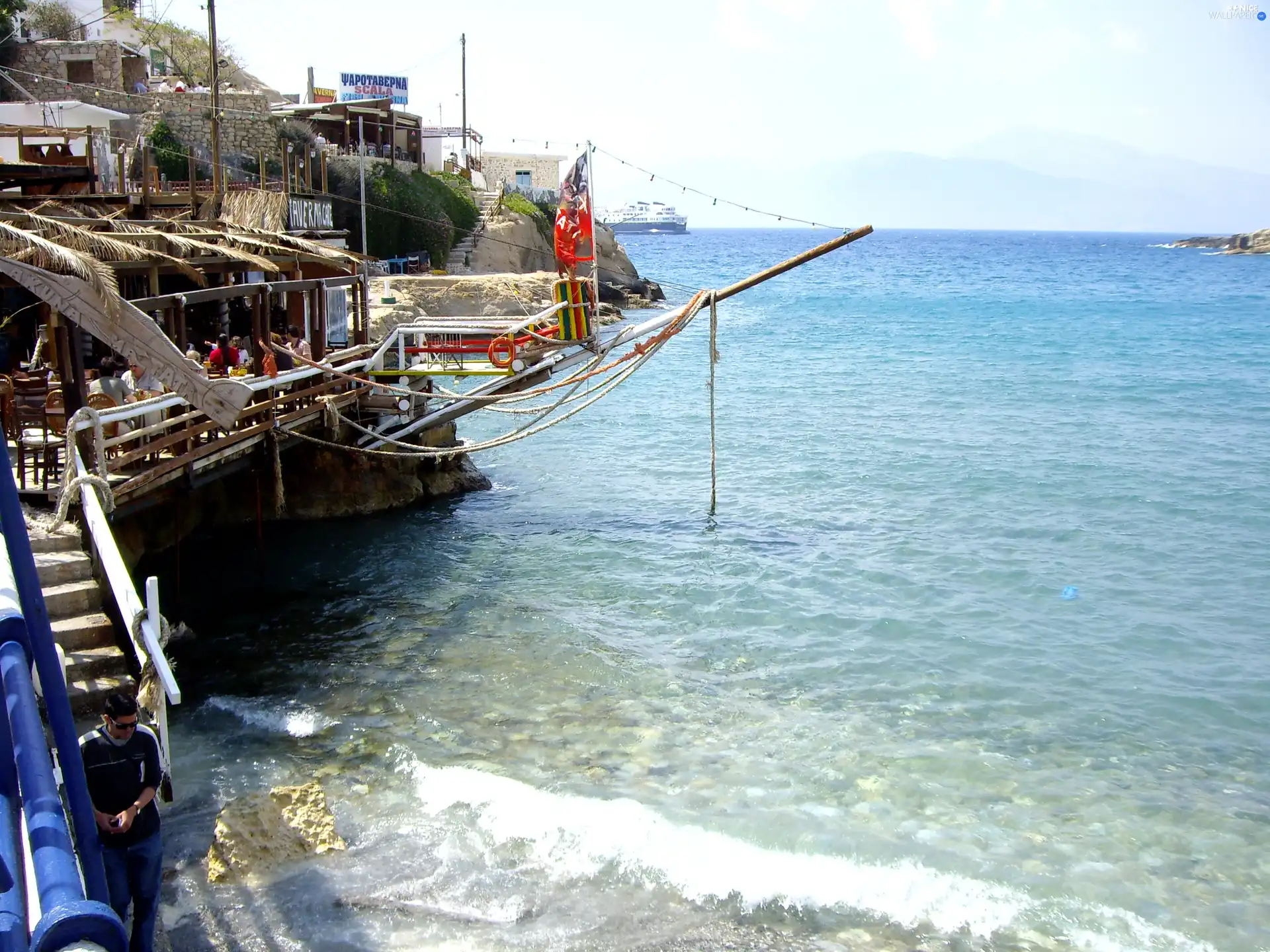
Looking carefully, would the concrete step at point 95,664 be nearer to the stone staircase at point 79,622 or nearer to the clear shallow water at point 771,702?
the stone staircase at point 79,622

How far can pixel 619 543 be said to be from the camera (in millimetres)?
17375

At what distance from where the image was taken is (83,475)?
10.1 meters

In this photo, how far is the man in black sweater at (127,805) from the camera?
6102 millimetres

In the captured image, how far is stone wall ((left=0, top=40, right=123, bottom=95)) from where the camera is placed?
137 feet

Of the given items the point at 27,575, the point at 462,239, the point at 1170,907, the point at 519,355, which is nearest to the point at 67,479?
the point at 27,575

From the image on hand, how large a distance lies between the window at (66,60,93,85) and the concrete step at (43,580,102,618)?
40523 mm

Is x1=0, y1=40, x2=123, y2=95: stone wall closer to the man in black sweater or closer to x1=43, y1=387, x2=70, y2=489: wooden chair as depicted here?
x1=43, y1=387, x2=70, y2=489: wooden chair

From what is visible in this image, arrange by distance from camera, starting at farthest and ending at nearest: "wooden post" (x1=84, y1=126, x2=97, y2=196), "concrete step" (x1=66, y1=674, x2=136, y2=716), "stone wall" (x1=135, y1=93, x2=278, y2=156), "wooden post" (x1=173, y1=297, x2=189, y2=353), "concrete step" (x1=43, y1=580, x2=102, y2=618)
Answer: "stone wall" (x1=135, y1=93, x2=278, y2=156) → "wooden post" (x1=84, y1=126, x2=97, y2=196) → "wooden post" (x1=173, y1=297, x2=189, y2=353) → "concrete step" (x1=43, y1=580, x2=102, y2=618) → "concrete step" (x1=66, y1=674, x2=136, y2=716)

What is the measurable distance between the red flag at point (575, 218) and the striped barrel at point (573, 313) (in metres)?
0.39

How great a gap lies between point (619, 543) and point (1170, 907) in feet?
33.4

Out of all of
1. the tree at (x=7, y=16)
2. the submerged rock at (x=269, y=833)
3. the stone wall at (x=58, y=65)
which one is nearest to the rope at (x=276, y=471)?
the submerged rock at (x=269, y=833)

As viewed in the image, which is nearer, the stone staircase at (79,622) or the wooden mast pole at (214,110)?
the stone staircase at (79,622)

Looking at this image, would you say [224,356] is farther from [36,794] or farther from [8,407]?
[36,794]

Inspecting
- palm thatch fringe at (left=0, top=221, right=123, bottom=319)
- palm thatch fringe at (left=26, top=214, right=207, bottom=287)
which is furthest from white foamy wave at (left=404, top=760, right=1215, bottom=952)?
palm thatch fringe at (left=26, top=214, right=207, bottom=287)
